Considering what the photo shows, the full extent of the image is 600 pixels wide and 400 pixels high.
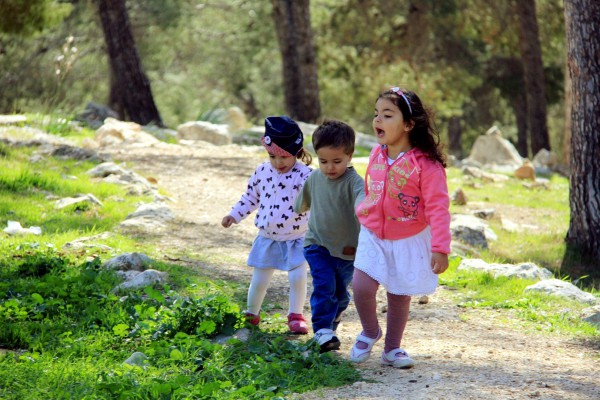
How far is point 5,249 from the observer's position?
20.4 feet

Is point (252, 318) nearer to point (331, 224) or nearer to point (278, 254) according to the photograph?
point (278, 254)

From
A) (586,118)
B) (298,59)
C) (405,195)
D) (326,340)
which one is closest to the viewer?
(405,195)

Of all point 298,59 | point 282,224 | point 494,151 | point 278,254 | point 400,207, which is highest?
point 298,59

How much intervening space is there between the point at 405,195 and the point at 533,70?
16388 mm

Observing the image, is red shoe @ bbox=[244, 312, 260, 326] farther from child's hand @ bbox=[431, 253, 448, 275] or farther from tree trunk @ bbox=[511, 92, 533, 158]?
tree trunk @ bbox=[511, 92, 533, 158]

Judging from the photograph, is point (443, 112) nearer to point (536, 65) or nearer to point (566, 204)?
point (536, 65)

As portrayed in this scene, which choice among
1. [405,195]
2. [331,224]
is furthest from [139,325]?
[405,195]

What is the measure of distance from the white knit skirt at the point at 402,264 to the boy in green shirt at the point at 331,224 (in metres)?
0.30

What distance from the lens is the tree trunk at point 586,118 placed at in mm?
7957

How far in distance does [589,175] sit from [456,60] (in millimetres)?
17394

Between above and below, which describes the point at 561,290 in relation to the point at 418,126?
below

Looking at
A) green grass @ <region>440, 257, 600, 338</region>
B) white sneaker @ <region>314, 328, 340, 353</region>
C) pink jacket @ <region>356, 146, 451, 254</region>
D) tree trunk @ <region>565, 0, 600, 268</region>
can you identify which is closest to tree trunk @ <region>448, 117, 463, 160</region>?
Result: tree trunk @ <region>565, 0, 600, 268</region>

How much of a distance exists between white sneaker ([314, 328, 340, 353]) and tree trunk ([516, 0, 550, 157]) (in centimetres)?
1613

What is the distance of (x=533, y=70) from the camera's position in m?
19.6
